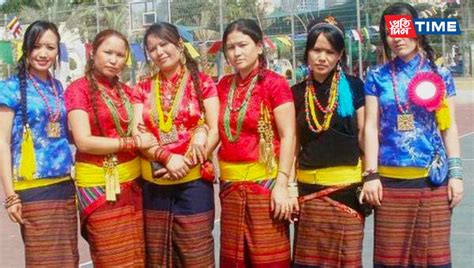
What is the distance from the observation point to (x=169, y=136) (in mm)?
3830

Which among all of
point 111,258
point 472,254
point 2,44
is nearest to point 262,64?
point 111,258

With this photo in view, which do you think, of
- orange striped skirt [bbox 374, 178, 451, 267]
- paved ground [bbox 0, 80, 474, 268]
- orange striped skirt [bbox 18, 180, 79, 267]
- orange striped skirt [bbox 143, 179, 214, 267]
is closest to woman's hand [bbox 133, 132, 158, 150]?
orange striped skirt [bbox 143, 179, 214, 267]

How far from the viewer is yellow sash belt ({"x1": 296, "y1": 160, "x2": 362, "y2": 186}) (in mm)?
3775

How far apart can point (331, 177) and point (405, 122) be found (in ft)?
1.45

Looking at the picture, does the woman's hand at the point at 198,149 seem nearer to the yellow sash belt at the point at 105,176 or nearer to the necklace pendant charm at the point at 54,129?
the yellow sash belt at the point at 105,176

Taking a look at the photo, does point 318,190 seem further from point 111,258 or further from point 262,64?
point 111,258

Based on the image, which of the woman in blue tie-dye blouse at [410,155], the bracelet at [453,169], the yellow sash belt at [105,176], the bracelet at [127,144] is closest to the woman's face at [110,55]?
the bracelet at [127,144]

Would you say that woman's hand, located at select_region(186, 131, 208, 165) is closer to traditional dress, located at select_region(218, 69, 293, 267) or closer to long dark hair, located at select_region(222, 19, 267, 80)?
traditional dress, located at select_region(218, 69, 293, 267)

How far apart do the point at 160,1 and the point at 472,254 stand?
15.7 meters

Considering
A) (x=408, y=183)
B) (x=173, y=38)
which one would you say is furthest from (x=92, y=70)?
(x=408, y=183)

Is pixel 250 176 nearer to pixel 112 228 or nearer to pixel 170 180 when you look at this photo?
pixel 170 180

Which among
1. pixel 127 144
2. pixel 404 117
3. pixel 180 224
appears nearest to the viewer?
pixel 404 117

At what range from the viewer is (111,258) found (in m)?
3.86

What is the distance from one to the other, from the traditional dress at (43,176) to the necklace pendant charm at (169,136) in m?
0.50
